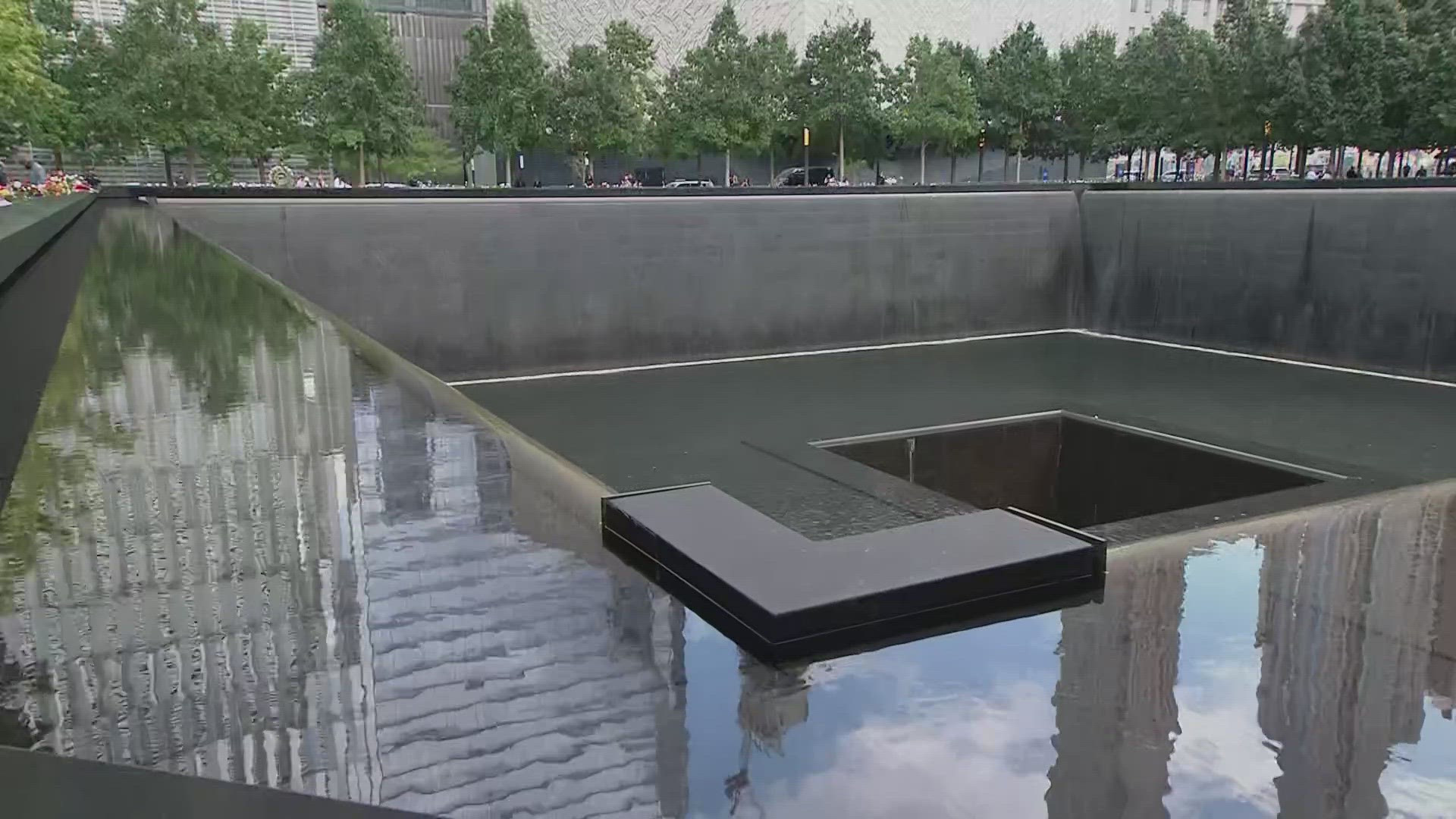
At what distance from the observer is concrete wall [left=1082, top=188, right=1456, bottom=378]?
9250 mm

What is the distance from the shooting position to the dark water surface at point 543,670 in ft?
3.85

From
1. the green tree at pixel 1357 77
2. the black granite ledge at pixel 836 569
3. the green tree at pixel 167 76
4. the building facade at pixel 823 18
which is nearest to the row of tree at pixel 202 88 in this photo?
the green tree at pixel 167 76

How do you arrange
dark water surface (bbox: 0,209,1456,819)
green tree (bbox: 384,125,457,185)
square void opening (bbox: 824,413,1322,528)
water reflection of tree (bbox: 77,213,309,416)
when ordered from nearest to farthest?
1. dark water surface (bbox: 0,209,1456,819)
2. water reflection of tree (bbox: 77,213,309,416)
3. square void opening (bbox: 824,413,1322,528)
4. green tree (bbox: 384,125,457,185)

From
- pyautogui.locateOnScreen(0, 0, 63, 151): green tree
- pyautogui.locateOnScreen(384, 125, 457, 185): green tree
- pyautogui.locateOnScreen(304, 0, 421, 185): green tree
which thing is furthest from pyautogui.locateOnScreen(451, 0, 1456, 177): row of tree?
pyautogui.locateOnScreen(0, 0, 63, 151): green tree

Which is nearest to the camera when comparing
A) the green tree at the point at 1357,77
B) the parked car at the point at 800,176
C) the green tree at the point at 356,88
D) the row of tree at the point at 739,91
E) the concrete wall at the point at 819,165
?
the green tree at the point at 1357,77

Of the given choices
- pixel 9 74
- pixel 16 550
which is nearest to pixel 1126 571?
pixel 16 550

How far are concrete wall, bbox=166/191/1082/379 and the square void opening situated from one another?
12.1 feet

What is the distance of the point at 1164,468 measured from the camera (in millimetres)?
7016

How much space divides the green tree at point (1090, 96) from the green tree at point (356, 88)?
18852mm

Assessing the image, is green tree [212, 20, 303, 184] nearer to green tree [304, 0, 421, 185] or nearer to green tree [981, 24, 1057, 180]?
green tree [304, 0, 421, 185]

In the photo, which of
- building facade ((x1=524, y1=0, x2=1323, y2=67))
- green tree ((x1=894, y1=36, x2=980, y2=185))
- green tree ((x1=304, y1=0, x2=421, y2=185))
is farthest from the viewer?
building facade ((x1=524, y1=0, x2=1323, y2=67))

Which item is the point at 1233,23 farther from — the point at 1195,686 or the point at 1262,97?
the point at 1195,686

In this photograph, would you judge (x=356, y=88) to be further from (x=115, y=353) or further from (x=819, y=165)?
(x=115, y=353)

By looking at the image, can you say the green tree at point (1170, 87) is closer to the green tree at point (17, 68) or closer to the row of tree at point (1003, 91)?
the row of tree at point (1003, 91)
